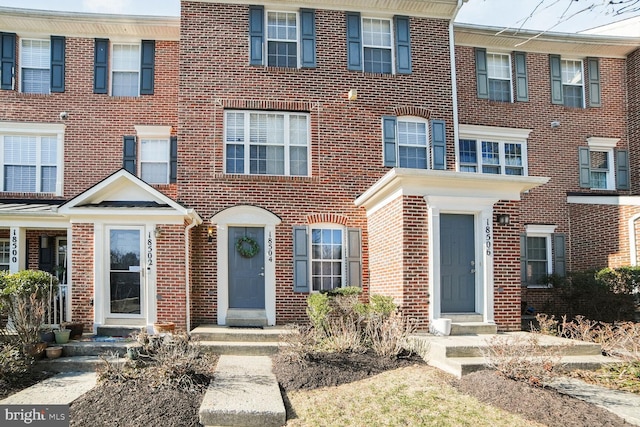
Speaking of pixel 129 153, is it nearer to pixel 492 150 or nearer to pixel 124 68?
pixel 124 68

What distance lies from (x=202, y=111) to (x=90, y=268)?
14.1 feet

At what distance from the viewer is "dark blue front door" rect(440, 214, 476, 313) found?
10.3 metres

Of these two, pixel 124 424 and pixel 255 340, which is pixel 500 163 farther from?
pixel 124 424

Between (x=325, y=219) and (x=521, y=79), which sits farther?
(x=521, y=79)

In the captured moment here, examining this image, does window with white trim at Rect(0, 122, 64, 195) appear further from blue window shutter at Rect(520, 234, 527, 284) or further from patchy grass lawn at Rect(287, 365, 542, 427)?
blue window shutter at Rect(520, 234, 527, 284)

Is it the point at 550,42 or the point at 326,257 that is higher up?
the point at 550,42

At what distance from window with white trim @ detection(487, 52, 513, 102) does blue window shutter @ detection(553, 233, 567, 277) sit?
4.22 metres

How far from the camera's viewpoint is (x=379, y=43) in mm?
13078

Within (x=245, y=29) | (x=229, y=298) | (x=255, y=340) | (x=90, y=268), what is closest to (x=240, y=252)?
(x=229, y=298)

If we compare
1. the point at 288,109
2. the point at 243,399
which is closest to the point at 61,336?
the point at 243,399

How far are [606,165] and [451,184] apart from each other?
8.15 metres

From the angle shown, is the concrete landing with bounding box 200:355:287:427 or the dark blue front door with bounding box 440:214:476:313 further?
the dark blue front door with bounding box 440:214:476:313

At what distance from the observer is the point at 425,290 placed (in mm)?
10070

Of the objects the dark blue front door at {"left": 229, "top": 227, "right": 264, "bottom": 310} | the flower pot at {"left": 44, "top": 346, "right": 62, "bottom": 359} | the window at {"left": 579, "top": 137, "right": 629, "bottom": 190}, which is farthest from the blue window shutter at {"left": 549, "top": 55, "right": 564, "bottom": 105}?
the flower pot at {"left": 44, "top": 346, "right": 62, "bottom": 359}
